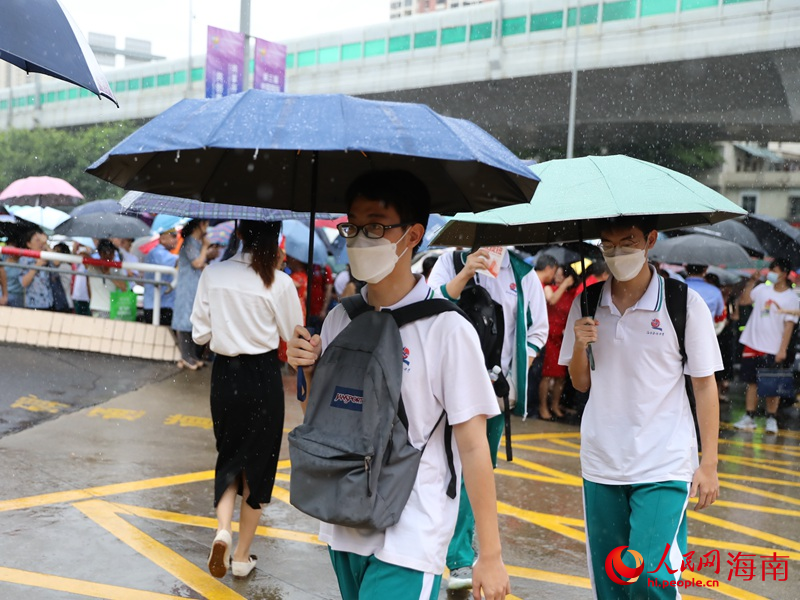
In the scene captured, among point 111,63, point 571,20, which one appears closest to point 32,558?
point 571,20

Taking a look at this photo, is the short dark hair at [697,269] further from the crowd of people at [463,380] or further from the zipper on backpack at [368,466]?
the zipper on backpack at [368,466]

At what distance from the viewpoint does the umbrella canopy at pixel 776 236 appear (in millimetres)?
14000

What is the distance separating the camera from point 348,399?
267 cm

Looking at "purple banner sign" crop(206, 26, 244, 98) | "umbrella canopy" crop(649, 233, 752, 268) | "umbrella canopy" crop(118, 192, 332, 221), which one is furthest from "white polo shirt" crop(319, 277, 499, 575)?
"purple banner sign" crop(206, 26, 244, 98)

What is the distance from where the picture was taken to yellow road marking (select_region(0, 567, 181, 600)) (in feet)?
15.2

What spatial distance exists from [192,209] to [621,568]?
8.79 ft

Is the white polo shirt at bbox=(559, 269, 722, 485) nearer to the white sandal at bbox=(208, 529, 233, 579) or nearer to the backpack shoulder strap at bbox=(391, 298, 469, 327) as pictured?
the backpack shoulder strap at bbox=(391, 298, 469, 327)

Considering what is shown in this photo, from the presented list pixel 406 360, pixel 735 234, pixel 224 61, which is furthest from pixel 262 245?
pixel 224 61

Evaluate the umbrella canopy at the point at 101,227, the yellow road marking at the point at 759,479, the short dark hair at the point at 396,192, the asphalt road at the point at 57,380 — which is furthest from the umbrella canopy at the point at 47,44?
the umbrella canopy at the point at 101,227

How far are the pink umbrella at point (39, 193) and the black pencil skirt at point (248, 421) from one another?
13.1 metres

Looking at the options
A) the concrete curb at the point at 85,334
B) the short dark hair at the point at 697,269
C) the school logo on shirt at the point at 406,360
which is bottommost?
the concrete curb at the point at 85,334

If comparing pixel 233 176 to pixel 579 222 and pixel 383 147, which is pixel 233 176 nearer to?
pixel 383 147

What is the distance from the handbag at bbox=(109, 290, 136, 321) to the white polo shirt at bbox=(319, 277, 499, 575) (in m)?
9.98

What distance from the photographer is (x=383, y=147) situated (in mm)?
2414
